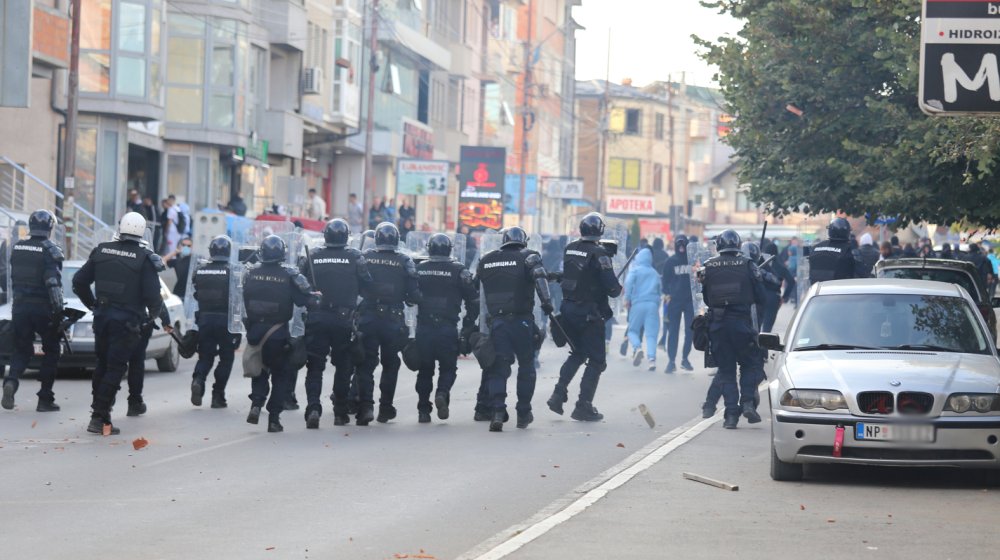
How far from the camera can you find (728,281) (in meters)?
15.0

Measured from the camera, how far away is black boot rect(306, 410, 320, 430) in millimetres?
14531

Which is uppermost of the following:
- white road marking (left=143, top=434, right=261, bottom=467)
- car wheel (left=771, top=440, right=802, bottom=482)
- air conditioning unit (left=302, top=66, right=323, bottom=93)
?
air conditioning unit (left=302, top=66, right=323, bottom=93)

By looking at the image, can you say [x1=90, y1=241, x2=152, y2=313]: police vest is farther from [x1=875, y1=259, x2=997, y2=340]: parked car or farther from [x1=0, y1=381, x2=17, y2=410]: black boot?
[x1=875, y1=259, x2=997, y2=340]: parked car

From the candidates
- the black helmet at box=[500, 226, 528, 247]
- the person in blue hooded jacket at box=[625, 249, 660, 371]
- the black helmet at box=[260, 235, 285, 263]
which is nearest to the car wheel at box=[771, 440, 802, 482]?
the black helmet at box=[500, 226, 528, 247]

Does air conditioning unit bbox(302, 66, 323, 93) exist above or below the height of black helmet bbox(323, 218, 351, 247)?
above

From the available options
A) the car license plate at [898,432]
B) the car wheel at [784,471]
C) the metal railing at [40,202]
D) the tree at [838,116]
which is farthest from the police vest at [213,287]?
the metal railing at [40,202]

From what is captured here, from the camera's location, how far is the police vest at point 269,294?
14.6 m

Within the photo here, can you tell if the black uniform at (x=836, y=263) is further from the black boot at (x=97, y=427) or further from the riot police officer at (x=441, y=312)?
the black boot at (x=97, y=427)

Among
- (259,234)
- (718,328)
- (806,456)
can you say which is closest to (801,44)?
(718,328)

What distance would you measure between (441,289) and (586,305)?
1.39m

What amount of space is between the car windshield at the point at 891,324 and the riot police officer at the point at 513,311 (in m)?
3.38

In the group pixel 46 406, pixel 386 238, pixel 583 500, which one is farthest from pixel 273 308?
pixel 583 500

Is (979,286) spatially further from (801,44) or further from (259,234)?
(259,234)

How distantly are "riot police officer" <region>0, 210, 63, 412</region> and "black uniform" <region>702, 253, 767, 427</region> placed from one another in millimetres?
6219
